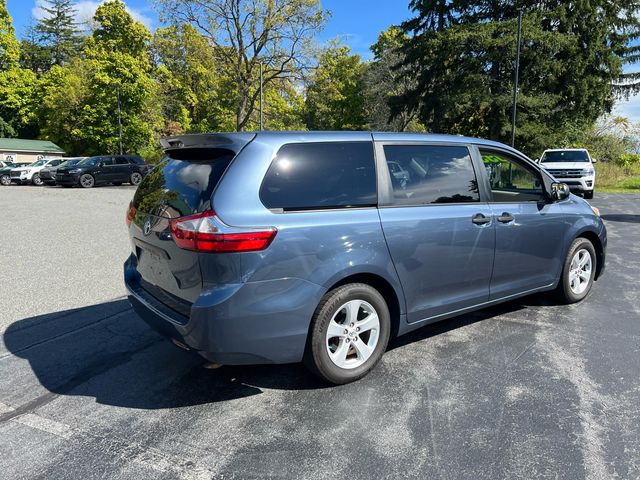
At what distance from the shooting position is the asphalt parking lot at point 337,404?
2580 millimetres

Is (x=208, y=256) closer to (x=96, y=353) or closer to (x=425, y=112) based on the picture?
(x=96, y=353)

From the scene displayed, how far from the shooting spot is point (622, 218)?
1252 cm

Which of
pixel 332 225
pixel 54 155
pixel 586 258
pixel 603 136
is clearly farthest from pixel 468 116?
pixel 54 155

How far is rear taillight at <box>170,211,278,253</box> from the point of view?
283 cm

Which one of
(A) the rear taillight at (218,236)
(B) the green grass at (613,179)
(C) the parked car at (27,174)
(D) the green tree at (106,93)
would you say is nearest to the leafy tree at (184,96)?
(D) the green tree at (106,93)

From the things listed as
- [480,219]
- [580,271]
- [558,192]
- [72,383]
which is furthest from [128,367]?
[580,271]

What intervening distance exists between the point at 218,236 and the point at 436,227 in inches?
68.5

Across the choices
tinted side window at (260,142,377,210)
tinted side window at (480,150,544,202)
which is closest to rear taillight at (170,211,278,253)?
tinted side window at (260,142,377,210)

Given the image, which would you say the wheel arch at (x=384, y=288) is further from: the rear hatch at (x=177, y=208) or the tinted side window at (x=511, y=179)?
the tinted side window at (x=511, y=179)

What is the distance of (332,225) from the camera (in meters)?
3.18

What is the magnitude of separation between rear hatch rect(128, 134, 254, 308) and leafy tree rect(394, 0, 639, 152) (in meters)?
28.9

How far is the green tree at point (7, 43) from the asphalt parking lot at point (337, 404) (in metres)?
59.0

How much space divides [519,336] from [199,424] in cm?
288

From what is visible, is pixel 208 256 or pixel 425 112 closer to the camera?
pixel 208 256
